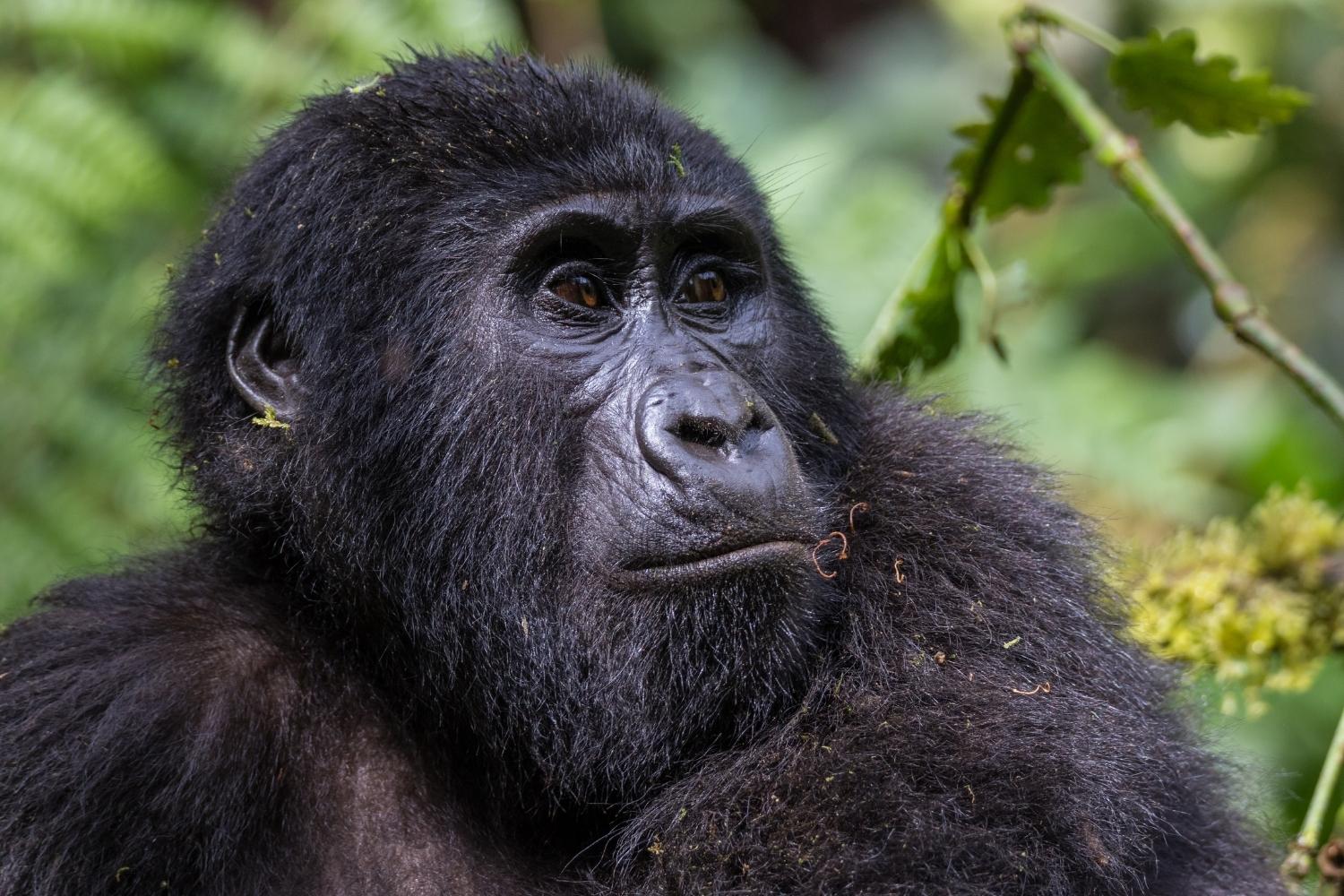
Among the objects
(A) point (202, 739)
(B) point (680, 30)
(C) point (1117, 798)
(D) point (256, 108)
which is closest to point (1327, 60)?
(B) point (680, 30)

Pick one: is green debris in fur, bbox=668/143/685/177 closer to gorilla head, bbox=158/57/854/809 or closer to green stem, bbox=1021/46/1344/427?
gorilla head, bbox=158/57/854/809

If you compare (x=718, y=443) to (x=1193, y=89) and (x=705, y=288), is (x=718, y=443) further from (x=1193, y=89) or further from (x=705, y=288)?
(x=1193, y=89)

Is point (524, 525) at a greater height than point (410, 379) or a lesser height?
lesser

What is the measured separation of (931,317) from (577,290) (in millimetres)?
1130

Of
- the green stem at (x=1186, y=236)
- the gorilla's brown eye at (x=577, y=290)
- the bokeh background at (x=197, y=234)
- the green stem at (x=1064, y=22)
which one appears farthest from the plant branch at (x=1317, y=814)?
the gorilla's brown eye at (x=577, y=290)

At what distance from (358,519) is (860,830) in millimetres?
1085

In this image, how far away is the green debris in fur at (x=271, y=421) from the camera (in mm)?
2502

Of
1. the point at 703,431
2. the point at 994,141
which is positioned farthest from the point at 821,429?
the point at 994,141

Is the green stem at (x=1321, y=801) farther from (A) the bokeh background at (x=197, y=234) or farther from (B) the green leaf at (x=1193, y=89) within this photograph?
(B) the green leaf at (x=1193, y=89)

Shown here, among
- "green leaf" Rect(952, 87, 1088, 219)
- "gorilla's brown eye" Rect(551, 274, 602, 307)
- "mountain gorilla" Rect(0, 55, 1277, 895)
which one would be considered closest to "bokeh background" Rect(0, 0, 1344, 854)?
"green leaf" Rect(952, 87, 1088, 219)

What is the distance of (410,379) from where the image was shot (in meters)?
2.42

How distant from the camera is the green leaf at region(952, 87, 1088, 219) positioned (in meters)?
3.12

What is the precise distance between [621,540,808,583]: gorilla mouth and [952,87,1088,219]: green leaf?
1.40 meters

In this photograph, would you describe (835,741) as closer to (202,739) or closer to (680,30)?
(202,739)
